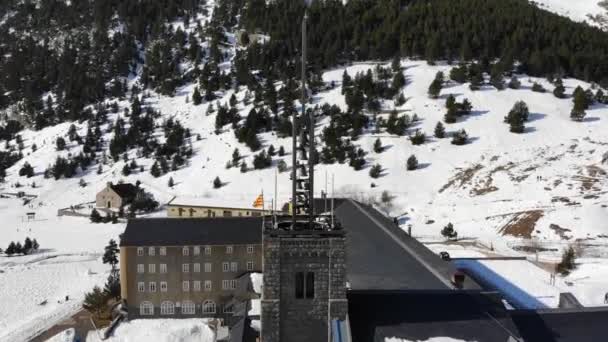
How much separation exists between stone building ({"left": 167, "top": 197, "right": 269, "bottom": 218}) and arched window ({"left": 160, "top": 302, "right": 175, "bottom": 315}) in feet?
54.3

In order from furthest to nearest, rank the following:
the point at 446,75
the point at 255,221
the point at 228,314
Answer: the point at 446,75
the point at 255,221
the point at 228,314

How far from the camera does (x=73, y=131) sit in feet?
297

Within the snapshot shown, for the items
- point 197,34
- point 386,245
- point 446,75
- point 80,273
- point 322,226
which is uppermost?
point 197,34

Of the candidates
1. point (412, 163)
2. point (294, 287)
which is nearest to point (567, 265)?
point (294, 287)

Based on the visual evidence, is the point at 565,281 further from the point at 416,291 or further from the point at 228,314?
the point at 228,314

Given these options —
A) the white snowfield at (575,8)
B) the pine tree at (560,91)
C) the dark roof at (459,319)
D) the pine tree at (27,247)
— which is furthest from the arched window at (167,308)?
the white snowfield at (575,8)

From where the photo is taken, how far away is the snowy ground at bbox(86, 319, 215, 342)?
31.1 m

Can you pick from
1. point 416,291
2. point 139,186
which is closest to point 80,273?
point 139,186

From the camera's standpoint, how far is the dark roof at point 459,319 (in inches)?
606

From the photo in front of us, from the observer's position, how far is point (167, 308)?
117ft

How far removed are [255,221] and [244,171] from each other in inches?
1288

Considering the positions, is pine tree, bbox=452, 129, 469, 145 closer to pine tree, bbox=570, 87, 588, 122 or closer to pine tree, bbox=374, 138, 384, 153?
pine tree, bbox=374, 138, 384, 153

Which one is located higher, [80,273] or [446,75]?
[446,75]

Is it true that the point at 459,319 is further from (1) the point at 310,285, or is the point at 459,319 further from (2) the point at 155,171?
(2) the point at 155,171
